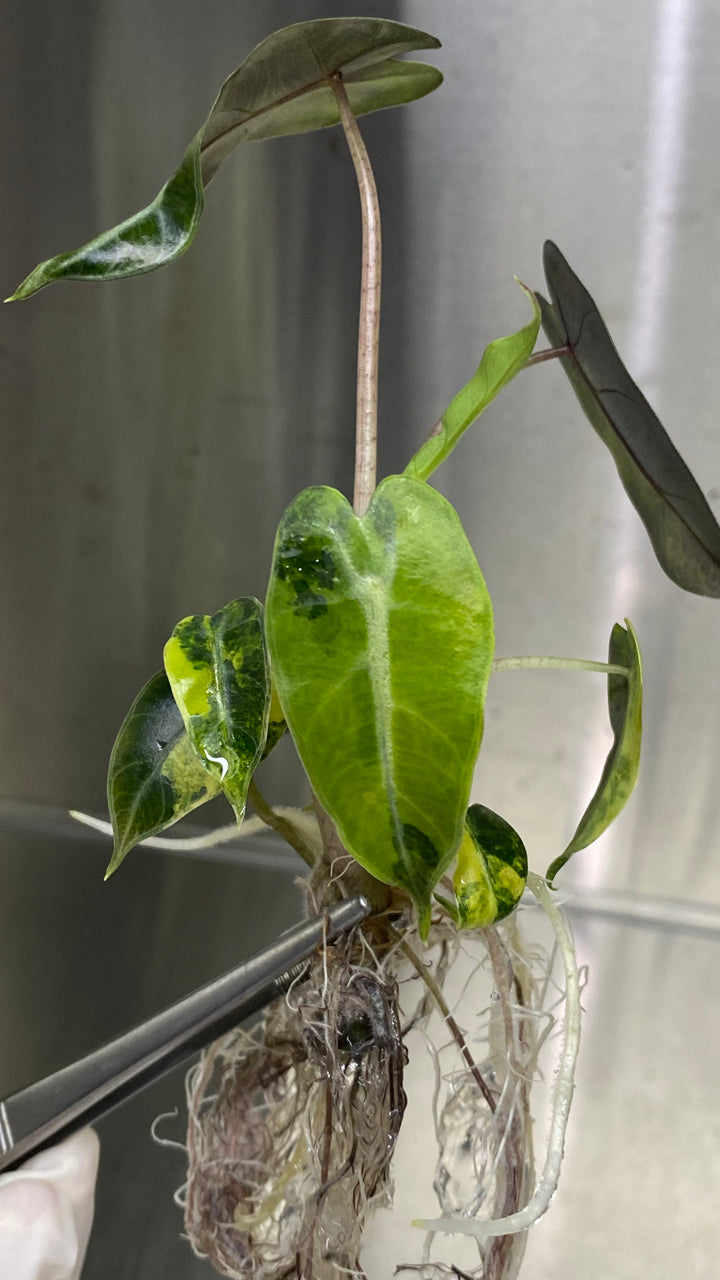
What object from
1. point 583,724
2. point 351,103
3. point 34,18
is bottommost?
point 583,724

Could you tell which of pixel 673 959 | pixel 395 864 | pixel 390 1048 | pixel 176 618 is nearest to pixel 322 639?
pixel 395 864

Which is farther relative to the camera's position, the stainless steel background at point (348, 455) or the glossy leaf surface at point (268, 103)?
the stainless steel background at point (348, 455)

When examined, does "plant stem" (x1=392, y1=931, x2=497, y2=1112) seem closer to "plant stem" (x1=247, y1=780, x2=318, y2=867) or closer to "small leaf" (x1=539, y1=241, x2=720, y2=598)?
"plant stem" (x1=247, y1=780, x2=318, y2=867)

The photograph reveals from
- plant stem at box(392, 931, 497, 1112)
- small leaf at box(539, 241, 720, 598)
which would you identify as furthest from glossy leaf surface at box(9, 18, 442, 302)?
plant stem at box(392, 931, 497, 1112)

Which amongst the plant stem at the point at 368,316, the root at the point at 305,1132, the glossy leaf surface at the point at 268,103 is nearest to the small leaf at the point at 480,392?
the plant stem at the point at 368,316

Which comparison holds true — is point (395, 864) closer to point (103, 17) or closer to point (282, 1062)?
point (282, 1062)

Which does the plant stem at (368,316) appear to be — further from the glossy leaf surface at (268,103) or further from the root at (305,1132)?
the root at (305,1132)
